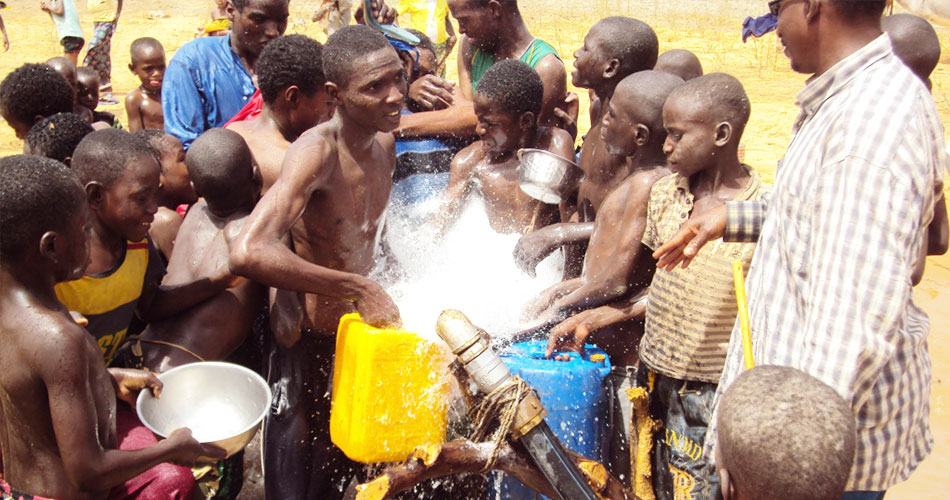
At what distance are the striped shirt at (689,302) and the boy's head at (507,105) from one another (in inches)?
43.5

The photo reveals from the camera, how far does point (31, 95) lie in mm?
4316

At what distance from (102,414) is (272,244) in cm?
80

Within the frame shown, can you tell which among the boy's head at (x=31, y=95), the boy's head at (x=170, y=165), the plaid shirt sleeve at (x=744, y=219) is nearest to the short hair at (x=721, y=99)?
the plaid shirt sleeve at (x=744, y=219)

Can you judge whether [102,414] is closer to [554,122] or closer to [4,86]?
[4,86]

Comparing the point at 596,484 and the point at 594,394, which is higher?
the point at 596,484

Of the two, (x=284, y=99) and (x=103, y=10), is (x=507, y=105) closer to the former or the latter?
(x=284, y=99)

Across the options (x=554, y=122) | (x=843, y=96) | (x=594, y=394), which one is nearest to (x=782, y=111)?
→ (x=554, y=122)

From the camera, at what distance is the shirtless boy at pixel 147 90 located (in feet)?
22.1

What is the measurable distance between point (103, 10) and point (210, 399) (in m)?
10.2

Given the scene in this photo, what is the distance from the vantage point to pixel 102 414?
2451 mm

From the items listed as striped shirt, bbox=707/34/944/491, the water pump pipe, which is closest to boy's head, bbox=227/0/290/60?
the water pump pipe

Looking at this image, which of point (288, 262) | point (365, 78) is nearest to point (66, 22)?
point (365, 78)

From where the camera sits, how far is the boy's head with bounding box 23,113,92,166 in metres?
3.71

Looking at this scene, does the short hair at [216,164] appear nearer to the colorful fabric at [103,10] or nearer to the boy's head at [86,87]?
the boy's head at [86,87]
